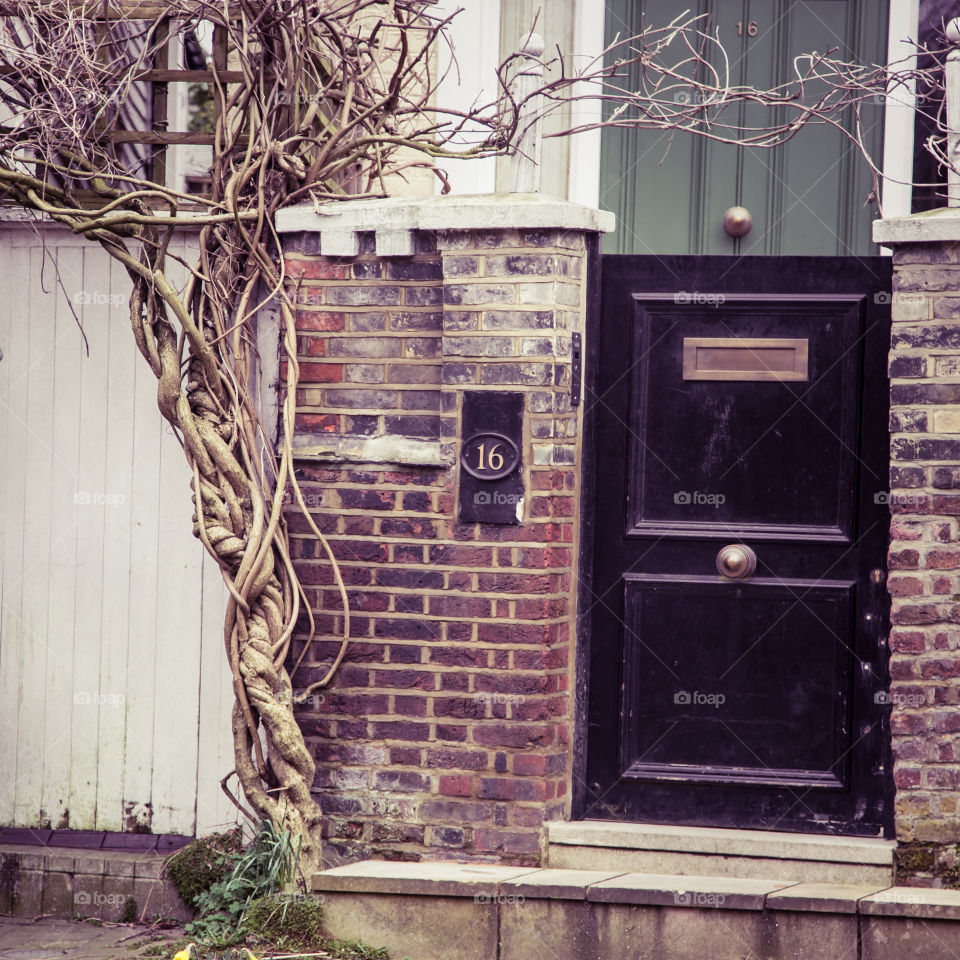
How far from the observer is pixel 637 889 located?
147 inches

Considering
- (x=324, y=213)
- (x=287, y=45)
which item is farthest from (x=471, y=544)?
(x=287, y=45)

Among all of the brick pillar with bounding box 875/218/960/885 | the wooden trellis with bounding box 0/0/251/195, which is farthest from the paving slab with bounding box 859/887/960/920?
the wooden trellis with bounding box 0/0/251/195

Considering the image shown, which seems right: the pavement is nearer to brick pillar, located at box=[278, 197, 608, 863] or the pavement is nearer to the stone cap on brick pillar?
brick pillar, located at box=[278, 197, 608, 863]

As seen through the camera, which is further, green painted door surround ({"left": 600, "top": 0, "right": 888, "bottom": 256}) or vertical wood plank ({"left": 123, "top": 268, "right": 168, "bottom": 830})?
green painted door surround ({"left": 600, "top": 0, "right": 888, "bottom": 256})

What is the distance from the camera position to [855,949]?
3.63 meters

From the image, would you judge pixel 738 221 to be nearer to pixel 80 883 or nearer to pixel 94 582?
pixel 94 582

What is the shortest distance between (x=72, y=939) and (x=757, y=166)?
4.35 m

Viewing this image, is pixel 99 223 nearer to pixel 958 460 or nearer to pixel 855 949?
pixel 958 460

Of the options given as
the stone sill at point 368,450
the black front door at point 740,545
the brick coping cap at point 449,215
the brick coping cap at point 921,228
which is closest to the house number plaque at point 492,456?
the stone sill at point 368,450

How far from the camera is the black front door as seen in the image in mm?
4145

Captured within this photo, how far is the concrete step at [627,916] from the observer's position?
11.9 feet

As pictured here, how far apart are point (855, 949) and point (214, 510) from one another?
8.59 feet

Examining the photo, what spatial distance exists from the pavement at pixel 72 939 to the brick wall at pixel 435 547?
799 millimetres

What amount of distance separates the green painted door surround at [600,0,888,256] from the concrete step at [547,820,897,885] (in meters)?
2.63
